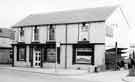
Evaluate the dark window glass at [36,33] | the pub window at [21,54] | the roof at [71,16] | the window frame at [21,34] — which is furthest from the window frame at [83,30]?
the window frame at [21,34]

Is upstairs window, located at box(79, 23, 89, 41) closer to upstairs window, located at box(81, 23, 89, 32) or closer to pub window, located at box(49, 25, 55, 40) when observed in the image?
upstairs window, located at box(81, 23, 89, 32)

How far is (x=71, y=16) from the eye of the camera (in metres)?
29.8

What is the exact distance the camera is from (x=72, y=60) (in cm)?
2728

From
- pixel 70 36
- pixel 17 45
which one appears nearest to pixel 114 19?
pixel 70 36

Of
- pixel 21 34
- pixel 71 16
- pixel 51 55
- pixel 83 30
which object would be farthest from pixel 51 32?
pixel 21 34

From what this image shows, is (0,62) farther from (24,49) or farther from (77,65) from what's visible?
(77,65)

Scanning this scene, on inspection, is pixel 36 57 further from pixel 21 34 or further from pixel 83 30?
pixel 83 30

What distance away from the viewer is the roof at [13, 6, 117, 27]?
89.4 ft

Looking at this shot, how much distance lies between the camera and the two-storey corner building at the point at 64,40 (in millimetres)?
26047

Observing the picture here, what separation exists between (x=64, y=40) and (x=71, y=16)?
3.68 m

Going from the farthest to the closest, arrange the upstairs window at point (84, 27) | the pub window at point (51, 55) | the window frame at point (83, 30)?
the pub window at point (51, 55) < the upstairs window at point (84, 27) < the window frame at point (83, 30)

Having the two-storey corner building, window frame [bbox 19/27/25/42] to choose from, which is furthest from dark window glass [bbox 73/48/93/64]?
window frame [bbox 19/27/25/42]

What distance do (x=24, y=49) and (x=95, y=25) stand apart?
34.9 feet

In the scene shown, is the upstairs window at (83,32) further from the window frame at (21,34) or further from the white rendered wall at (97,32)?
the window frame at (21,34)
